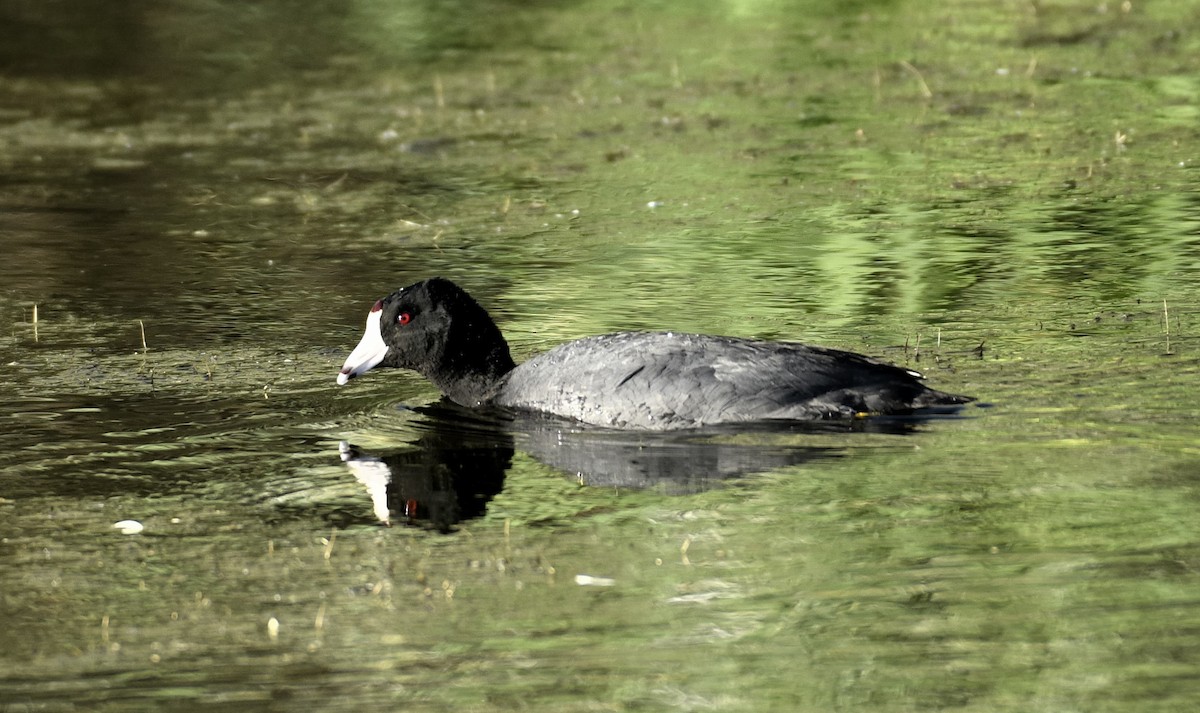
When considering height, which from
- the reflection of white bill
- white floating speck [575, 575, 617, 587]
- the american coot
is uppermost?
the american coot

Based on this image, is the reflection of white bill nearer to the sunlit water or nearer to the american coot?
the sunlit water

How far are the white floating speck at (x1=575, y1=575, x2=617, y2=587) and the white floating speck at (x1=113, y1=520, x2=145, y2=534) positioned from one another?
5.82 ft

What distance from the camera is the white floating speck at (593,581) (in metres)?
5.63

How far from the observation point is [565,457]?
728cm

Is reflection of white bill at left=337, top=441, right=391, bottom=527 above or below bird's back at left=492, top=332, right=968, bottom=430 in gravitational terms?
below

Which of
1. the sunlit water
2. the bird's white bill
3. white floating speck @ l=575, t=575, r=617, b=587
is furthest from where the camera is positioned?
the bird's white bill

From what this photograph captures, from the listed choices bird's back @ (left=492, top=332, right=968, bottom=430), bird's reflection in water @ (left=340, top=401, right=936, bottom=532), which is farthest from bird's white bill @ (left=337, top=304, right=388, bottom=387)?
bird's back @ (left=492, top=332, right=968, bottom=430)

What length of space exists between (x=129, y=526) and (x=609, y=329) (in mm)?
3302

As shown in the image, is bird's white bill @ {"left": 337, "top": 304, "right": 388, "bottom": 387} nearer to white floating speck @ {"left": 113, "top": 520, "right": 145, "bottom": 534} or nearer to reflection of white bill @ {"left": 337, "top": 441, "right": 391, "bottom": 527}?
reflection of white bill @ {"left": 337, "top": 441, "right": 391, "bottom": 527}

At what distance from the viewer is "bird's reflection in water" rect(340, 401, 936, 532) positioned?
6.78 metres

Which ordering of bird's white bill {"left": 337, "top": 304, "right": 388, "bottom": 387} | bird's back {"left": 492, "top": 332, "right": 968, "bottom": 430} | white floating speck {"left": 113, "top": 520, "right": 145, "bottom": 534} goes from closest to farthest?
white floating speck {"left": 113, "top": 520, "right": 145, "bottom": 534}
bird's back {"left": 492, "top": 332, "right": 968, "bottom": 430}
bird's white bill {"left": 337, "top": 304, "right": 388, "bottom": 387}

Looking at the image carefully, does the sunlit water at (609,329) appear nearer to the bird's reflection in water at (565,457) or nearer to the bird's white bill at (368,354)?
the bird's reflection in water at (565,457)

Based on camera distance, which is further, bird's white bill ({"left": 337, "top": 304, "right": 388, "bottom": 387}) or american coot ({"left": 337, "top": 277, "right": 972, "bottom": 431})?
bird's white bill ({"left": 337, "top": 304, "right": 388, "bottom": 387})

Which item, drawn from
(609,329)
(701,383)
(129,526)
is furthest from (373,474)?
(609,329)
